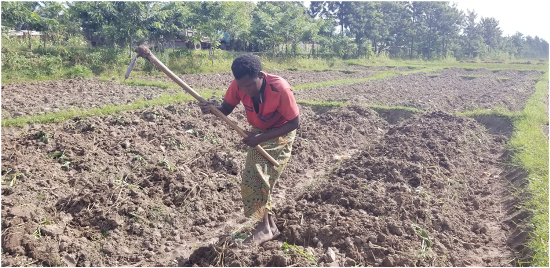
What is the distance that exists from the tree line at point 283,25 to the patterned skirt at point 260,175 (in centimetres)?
1430

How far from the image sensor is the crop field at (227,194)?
343 cm

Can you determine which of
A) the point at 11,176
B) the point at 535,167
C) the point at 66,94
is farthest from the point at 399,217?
the point at 66,94

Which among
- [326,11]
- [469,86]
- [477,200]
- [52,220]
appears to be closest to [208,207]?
[52,220]

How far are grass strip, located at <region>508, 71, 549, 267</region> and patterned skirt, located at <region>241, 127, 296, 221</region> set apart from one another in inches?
96.1

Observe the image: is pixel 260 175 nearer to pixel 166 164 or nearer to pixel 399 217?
pixel 399 217

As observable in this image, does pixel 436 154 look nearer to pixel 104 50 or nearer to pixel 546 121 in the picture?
pixel 546 121

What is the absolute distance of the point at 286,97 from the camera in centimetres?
315

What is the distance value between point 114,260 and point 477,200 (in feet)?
14.7

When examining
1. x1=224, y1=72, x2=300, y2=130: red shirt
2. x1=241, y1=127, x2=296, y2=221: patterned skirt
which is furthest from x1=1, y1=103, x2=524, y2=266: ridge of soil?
x1=224, y1=72, x2=300, y2=130: red shirt

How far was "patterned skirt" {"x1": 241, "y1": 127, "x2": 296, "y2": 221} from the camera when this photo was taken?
3447 millimetres

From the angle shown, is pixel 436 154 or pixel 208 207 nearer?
pixel 208 207

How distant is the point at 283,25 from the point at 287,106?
858 inches

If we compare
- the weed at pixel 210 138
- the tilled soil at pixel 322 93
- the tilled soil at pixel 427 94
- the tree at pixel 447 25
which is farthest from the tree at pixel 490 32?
the weed at pixel 210 138

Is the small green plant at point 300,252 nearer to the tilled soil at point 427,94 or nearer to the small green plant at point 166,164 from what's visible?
the small green plant at point 166,164
